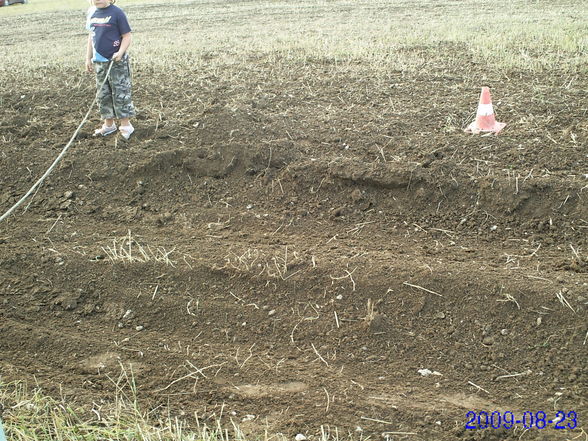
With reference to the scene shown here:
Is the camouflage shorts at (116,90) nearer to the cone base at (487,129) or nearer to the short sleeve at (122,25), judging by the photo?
the short sleeve at (122,25)

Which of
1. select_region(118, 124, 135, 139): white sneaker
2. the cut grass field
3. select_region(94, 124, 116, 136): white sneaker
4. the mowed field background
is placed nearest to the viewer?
the mowed field background

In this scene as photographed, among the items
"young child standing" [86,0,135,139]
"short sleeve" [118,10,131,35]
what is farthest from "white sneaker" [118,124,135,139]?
"short sleeve" [118,10,131,35]

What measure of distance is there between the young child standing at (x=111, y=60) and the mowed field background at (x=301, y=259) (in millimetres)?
265

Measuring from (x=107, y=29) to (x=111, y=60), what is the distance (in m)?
0.30

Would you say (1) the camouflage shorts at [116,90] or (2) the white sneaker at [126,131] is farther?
(2) the white sneaker at [126,131]

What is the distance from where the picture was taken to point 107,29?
5703mm

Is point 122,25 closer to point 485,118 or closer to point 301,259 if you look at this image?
point 301,259

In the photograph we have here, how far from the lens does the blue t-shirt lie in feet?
18.6

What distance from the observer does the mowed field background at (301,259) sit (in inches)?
121

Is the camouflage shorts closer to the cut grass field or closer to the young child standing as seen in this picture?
the young child standing

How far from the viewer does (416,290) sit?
375 cm
